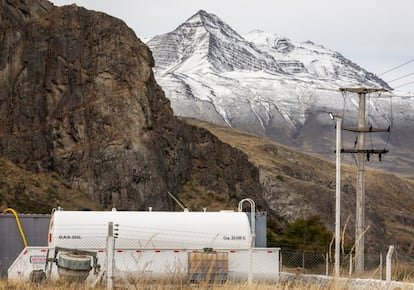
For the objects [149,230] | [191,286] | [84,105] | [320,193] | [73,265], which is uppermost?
[84,105]

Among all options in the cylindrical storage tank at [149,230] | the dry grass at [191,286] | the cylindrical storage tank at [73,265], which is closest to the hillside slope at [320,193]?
the cylindrical storage tank at [149,230]

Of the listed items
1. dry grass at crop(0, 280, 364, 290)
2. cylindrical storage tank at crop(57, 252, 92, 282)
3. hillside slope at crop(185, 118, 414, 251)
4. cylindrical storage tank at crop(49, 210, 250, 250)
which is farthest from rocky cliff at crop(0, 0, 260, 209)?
dry grass at crop(0, 280, 364, 290)

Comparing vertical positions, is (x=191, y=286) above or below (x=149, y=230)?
below

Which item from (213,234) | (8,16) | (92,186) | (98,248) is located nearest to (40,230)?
(98,248)

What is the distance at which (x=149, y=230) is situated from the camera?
29.0 meters

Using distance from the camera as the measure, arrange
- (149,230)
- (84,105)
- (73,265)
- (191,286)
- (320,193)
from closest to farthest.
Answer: (191,286) < (73,265) < (149,230) < (84,105) < (320,193)

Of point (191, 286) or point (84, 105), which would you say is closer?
point (191, 286)

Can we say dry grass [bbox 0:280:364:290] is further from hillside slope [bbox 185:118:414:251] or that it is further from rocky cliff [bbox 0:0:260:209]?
hillside slope [bbox 185:118:414:251]

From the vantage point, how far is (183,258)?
2702cm

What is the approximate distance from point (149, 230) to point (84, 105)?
45784 mm

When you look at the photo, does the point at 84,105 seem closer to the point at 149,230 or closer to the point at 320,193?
the point at 149,230

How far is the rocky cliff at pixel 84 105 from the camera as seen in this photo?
7038cm

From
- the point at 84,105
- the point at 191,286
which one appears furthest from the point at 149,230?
the point at 84,105

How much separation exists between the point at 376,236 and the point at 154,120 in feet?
139
